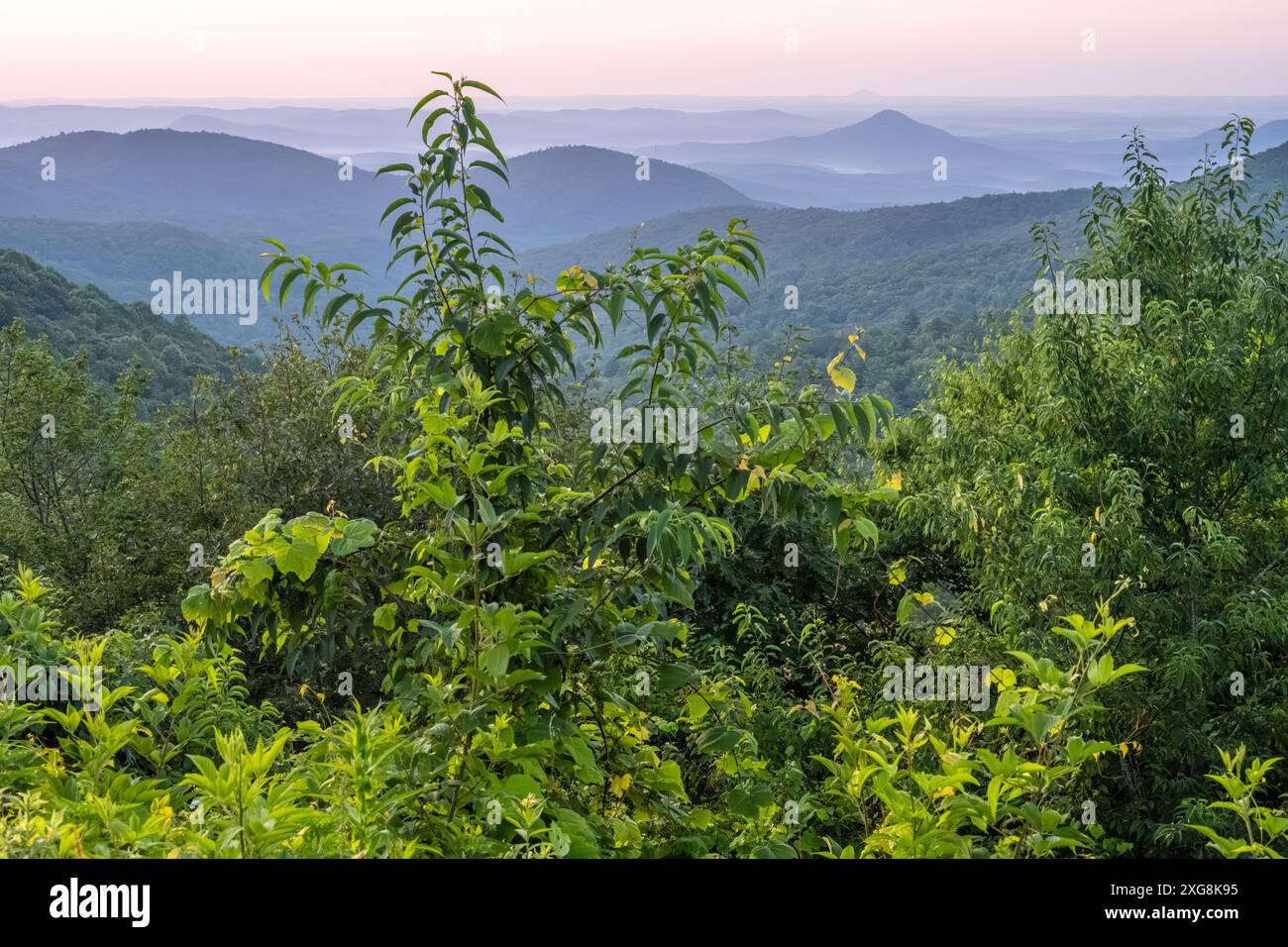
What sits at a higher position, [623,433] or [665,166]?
[665,166]

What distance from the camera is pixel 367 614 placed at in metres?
2.88

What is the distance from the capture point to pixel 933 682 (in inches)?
322

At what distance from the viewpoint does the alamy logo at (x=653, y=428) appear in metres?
2.75

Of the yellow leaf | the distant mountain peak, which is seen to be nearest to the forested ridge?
the yellow leaf

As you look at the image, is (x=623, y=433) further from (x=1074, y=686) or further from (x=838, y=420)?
(x=1074, y=686)

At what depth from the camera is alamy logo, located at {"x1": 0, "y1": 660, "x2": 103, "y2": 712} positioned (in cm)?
235

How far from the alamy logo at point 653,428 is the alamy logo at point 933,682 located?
514cm

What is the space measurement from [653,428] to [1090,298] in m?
7.87

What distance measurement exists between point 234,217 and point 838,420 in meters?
99.4

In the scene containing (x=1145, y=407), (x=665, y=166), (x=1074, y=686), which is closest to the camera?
(x=1074, y=686)
